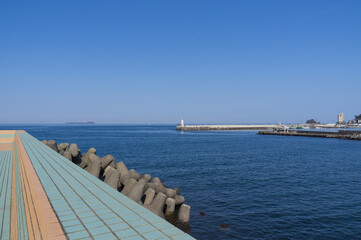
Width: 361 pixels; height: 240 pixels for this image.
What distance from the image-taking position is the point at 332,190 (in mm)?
16547

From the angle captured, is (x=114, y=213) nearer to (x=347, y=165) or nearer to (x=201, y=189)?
(x=201, y=189)

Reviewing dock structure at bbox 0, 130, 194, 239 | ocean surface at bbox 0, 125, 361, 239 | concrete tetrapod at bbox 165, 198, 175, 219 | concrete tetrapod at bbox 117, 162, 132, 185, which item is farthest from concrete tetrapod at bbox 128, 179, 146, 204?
concrete tetrapod at bbox 117, 162, 132, 185

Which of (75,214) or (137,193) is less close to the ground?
(75,214)

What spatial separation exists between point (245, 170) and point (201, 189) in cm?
794

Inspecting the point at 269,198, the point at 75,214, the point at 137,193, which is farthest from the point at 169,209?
the point at 75,214


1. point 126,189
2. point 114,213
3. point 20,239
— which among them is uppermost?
point 114,213

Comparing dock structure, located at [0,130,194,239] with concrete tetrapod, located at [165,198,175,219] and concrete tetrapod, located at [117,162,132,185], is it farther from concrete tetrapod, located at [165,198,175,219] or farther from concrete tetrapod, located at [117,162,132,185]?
concrete tetrapod, located at [117,162,132,185]

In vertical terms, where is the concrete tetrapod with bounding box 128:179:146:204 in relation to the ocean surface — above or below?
above

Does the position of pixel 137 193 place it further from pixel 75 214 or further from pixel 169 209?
pixel 75 214

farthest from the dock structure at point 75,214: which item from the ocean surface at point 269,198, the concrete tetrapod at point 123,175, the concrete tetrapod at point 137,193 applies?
the concrete tetrapod at point 123,175

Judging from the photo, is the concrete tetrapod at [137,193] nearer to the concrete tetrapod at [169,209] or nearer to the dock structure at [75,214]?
the concrete tetrapod at [169,209]

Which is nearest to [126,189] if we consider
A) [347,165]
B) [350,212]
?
[350,212]

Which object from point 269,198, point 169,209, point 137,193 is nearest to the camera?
point 137,193

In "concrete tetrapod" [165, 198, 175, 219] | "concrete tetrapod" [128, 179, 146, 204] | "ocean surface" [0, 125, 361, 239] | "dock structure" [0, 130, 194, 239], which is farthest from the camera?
"concrete tetrapod" [165, 198, 175, 219]
